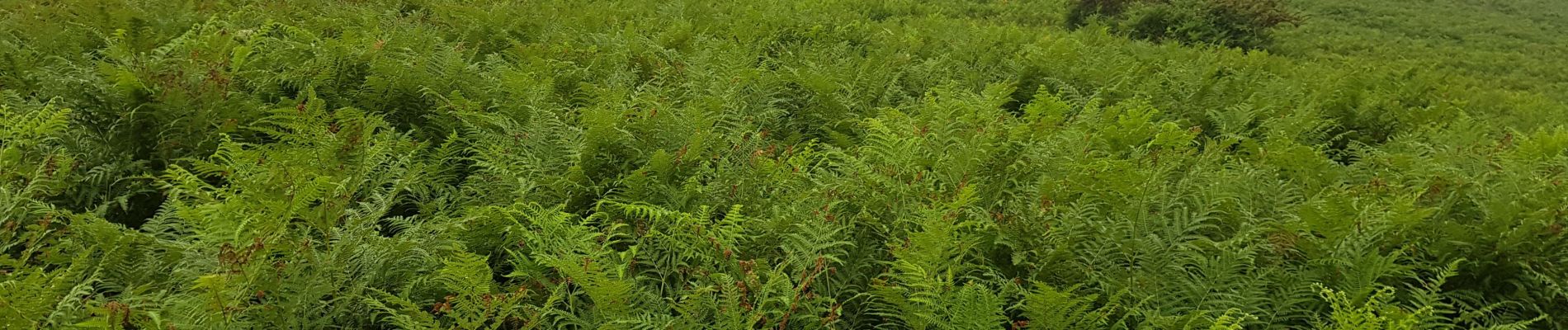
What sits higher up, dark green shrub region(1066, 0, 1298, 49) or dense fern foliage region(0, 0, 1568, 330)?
dense fern foliage region(0, 0, 1568, 330)

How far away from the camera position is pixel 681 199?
3191 millimetres

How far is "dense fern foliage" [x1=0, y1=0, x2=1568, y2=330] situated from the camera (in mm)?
2289

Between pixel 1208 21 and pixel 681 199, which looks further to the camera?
pixel 1208 21

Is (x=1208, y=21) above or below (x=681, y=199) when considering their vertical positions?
below

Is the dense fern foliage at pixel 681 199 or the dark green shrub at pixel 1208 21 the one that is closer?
the dense fern foliage at pixel 681 199

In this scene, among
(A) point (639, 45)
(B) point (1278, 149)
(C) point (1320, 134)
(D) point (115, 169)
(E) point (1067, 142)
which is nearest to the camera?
(D) point (115, 169)

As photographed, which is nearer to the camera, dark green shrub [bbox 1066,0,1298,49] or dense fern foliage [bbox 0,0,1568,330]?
dense fern foliage [bbox 0,0,1568,330]

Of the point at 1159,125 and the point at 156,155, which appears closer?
the point at 156,155

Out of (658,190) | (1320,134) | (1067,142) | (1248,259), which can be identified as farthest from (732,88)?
(1320,134)

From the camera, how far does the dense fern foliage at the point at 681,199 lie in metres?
2.29

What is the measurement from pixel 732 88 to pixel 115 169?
2827 mm

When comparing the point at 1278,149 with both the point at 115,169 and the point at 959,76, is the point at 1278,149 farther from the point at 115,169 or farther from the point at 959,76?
the point at 115,169

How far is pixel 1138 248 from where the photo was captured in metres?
2.65

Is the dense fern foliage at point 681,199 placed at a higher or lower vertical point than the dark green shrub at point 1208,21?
higher
